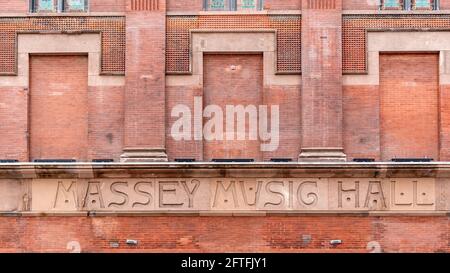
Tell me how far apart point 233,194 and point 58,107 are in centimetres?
473

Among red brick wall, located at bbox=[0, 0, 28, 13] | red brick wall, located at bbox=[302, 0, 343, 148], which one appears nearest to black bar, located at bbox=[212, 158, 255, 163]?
red brick wall, located at bbox=[302, 0, 343, 148]

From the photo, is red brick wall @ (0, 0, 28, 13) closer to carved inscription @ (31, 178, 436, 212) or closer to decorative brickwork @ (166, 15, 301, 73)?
decorative brickwork @ (166, 15, 301, 73)

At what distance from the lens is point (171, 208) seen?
2153 cm

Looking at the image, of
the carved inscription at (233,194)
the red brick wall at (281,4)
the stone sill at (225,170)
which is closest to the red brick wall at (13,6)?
the stone sill at (225,170)

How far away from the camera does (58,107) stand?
73.5 ft

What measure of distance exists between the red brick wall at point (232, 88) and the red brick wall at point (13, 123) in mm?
4294

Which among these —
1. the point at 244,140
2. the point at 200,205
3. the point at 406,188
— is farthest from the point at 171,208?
the point at 406,188

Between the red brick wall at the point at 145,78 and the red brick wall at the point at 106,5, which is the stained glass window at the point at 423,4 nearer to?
the red brick wall at the point at 145,78

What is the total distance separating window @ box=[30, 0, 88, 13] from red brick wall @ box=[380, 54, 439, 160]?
24.3 ft

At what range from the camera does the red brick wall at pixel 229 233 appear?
21375 mm

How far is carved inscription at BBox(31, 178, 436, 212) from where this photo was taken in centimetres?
2139

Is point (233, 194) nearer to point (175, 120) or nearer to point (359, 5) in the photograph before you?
point (175, 120)
